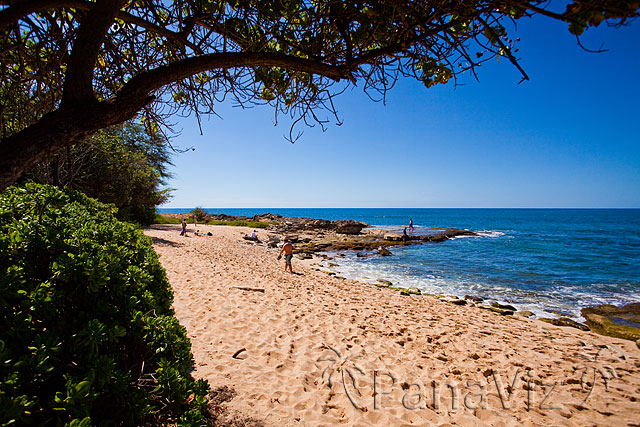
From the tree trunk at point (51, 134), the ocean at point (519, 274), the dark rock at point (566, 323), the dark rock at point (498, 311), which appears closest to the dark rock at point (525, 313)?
the dark rock at point (498, 311)

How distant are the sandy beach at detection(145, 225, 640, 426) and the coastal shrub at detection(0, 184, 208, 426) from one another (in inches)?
55.4

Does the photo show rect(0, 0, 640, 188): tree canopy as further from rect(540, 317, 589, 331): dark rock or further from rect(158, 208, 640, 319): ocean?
rect(158, 208, 640, 319): ocean

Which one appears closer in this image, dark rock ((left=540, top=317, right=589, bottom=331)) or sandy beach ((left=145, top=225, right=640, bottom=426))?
sandy beach ((left=145, top=225, right=640, bottom=426))

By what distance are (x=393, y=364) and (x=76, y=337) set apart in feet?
16.2

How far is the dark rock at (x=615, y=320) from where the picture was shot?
828 cm

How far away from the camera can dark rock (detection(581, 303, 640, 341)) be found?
828 centimetres

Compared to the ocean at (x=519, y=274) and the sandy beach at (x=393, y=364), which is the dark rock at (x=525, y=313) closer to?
the ocean at (x=519, y=274)

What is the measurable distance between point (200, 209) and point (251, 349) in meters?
44.2

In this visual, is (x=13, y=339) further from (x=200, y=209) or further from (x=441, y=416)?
(x=200, y=209)

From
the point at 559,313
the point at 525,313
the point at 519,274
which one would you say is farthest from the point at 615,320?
the point at 519,274

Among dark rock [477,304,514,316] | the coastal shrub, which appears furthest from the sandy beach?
the coastal shrub

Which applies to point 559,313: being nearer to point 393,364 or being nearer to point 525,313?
point 525,313

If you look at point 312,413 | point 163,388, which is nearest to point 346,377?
point 312,413

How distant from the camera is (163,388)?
2.13 meters
